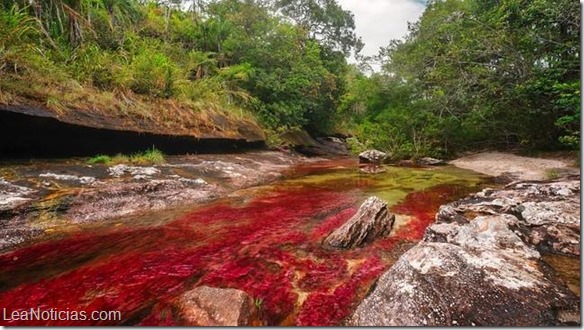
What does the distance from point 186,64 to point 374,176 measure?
946cm

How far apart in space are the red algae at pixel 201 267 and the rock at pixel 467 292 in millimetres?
453

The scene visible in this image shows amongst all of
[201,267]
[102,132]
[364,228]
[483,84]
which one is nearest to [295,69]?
[483,84]

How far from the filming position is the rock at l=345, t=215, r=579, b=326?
7.48 feet

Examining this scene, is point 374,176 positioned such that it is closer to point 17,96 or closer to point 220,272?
point 220,272

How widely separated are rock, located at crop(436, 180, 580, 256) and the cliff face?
7906 mm

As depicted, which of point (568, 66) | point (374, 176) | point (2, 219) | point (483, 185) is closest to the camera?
point (2, 219)

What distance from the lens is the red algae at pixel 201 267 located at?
2.78 metres

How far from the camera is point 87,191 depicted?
5684 millimetres

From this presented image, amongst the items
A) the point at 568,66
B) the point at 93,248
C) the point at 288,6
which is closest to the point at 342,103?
the point at 288,6

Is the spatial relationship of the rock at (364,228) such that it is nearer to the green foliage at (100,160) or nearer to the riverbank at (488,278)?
the riverbank at (488,278)

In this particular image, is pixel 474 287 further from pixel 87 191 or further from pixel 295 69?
pixel 295 69

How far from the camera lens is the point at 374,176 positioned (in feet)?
36.0

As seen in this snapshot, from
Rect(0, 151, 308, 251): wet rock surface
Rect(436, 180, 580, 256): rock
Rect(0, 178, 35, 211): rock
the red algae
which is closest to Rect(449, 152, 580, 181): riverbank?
Rect(436, 180, 580, 256): rock

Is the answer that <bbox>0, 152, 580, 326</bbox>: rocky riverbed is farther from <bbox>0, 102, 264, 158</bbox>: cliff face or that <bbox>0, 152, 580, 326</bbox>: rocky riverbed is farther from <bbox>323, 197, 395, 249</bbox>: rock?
<bbox>0, 102, 264, 158</bbox>: cliff face
